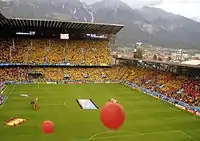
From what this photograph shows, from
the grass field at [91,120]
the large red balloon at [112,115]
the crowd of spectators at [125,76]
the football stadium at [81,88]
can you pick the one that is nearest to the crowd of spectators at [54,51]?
the football stadium at [81,88]

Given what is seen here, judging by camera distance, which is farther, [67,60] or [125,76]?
[67,60]

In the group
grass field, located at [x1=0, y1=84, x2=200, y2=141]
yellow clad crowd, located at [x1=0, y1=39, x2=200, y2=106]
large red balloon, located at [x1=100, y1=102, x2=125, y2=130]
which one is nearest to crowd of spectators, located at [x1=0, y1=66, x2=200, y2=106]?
yellow clad crowd, located at [x1=0, y1=39, x2=200, y2=106]

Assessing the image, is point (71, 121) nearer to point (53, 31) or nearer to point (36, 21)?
point (36, 21)

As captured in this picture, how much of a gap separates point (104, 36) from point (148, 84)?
2890 cm

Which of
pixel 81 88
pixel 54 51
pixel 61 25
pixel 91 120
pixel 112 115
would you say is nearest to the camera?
pixel 112 115

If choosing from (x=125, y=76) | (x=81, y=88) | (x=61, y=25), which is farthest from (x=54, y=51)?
(x=125, y=76)

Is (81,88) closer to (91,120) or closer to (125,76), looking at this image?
(125,76)

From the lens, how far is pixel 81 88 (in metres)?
59.0

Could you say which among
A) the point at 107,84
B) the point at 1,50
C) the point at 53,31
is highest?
the point at 53,31

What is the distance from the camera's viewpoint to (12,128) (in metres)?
28.8

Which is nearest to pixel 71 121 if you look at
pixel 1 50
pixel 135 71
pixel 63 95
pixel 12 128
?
pixel 12 128

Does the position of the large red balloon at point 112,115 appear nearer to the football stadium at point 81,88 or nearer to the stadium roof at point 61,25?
the football stadium at point 81,88

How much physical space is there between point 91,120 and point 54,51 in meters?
47.2

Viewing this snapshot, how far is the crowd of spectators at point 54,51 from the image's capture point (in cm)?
7175
